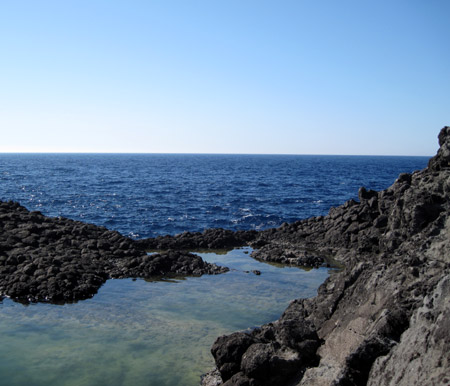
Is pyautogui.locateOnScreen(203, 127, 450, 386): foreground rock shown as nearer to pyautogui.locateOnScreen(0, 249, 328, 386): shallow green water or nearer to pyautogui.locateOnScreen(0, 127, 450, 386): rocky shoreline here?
pyautogui.locateOnScreen(0, 127, 450, 386): rocky shoreline

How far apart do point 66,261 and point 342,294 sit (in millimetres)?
16868

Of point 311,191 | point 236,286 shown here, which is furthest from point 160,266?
point 311,191

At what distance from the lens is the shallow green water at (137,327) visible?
43.5 ft

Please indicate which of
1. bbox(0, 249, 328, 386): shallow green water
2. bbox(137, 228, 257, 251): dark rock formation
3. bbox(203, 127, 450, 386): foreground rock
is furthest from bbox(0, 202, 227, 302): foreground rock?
bbox(203, 127, 450, 386): foreground rock

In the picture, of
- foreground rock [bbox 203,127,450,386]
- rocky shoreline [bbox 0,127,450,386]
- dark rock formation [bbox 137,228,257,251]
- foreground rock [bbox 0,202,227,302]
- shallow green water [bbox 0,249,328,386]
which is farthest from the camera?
dark rock formation [bbox 137,228,257,251]

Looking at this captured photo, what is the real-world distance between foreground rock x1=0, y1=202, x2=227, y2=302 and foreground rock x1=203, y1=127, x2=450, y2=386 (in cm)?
1066

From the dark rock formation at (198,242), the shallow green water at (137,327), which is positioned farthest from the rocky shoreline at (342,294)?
the dark rock formation at (198,242)

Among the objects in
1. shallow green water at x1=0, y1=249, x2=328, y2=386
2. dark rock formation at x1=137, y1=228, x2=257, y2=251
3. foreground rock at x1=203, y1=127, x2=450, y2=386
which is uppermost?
foreground rock at x1=203, y1=127, x2=450, y2=386

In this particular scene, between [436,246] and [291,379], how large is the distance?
5180 mm

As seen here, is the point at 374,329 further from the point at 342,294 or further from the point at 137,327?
the point at 137,327

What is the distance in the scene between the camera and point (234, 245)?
107 ft

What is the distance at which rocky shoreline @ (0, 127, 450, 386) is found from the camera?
8.84m

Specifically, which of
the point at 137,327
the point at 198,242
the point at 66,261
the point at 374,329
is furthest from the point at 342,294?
the point at 198,242

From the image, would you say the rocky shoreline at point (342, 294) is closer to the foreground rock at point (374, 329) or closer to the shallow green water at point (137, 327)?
the foreground rock at point (374, 329)
